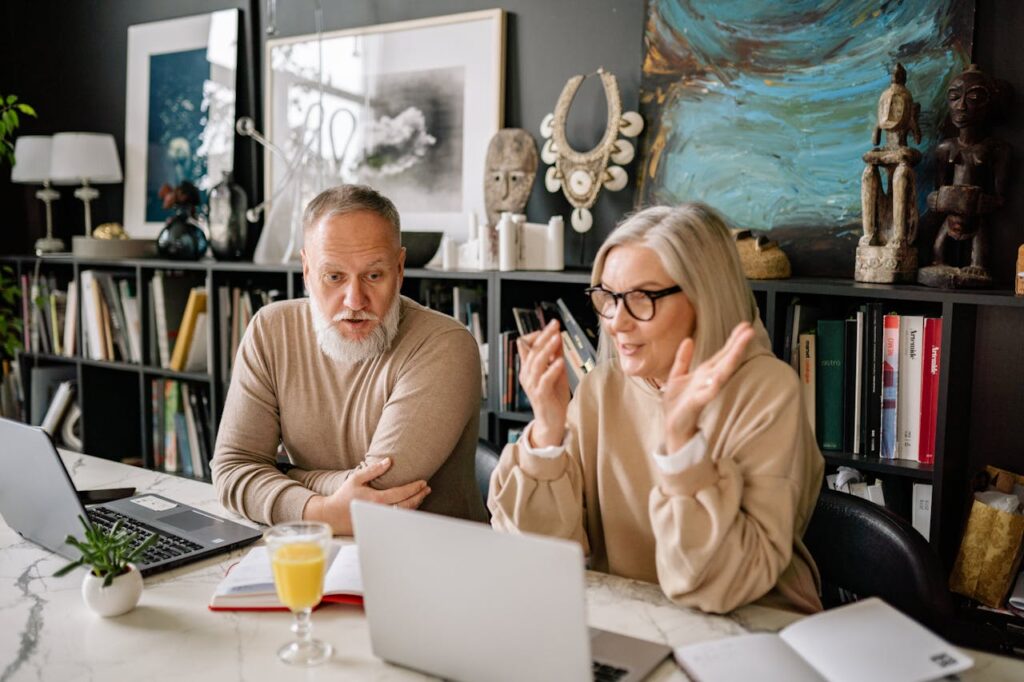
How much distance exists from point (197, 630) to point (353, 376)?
0.81 metres

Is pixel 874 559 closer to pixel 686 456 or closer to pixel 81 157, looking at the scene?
pixel 686 456

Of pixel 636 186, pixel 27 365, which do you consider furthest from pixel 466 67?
pixel 27 365

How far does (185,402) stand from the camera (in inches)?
143

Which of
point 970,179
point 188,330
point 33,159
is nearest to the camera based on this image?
point 970,179

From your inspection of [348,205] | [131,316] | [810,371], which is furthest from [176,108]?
[810,371]

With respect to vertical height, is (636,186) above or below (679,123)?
below

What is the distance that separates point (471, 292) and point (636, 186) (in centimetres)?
60

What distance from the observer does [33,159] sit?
3.98m

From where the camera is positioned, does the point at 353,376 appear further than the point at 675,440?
Yes

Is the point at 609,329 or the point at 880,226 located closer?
the point at 609,329

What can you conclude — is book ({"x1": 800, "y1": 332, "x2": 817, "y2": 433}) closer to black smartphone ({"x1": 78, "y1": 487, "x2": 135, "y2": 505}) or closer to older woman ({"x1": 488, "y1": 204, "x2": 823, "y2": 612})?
older woman ({"x1": 488, "y1": 204, "x2": 823, "y2": 612})

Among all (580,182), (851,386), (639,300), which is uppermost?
(580,182)

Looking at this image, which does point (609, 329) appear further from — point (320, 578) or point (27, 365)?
point (27, 365)

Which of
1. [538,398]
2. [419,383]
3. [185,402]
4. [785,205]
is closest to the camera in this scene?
[538,398]
